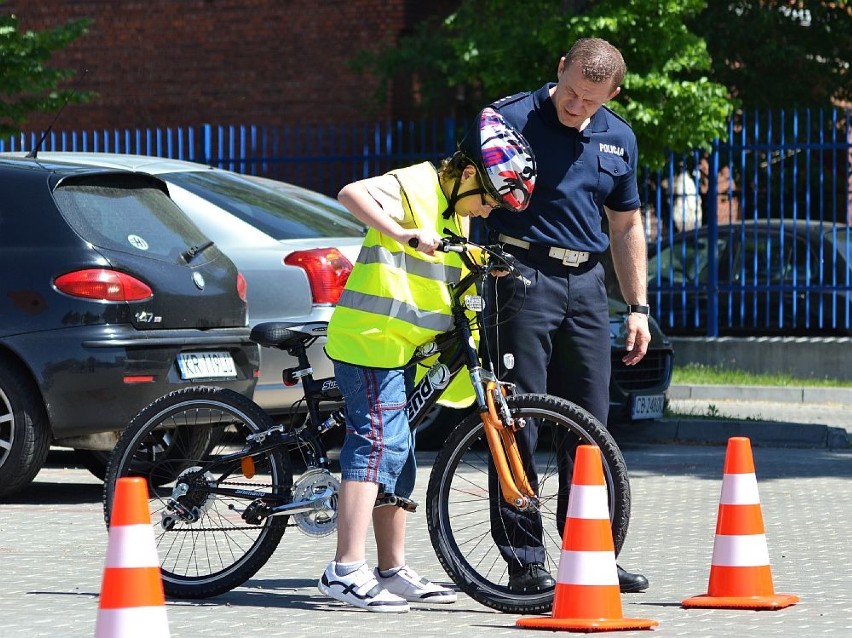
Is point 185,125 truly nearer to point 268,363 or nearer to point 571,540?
point 268,363

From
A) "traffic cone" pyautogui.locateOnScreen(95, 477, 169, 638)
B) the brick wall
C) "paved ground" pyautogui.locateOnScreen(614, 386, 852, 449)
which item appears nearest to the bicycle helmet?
"traffic cone" pyautogui.locateOnScreen(95, 477, 169, 638)

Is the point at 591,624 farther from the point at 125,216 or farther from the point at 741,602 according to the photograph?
the point at 125,216

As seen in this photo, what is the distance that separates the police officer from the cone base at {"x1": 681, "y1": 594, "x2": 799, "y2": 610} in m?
0.32

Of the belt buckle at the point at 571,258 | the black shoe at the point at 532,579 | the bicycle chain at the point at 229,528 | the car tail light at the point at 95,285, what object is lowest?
the black shoe at the point at 532,579

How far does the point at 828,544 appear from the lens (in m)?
7.16

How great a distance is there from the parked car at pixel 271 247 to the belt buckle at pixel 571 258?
2.81 m

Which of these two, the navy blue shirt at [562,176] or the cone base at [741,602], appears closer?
the cone base at [741,602]

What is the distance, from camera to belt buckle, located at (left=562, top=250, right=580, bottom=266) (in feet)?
18.9

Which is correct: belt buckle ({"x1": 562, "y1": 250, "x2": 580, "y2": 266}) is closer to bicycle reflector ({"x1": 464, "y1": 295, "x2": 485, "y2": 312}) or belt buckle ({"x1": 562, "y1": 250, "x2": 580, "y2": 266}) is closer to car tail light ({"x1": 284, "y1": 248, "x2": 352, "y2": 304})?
bicycle reflector ({"x1": 464, "y1": 295, "x2": 485, "y2": 312})

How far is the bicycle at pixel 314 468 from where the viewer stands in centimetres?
549

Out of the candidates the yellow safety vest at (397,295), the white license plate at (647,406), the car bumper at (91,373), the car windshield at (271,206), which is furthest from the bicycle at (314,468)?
the white license plate at (647,406)

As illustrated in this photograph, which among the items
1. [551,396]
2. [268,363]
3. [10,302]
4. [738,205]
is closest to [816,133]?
[738,205]

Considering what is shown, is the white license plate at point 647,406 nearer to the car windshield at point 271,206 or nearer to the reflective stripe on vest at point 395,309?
the car windshield at point 271,206

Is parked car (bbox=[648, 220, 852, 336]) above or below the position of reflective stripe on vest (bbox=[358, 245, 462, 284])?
below
